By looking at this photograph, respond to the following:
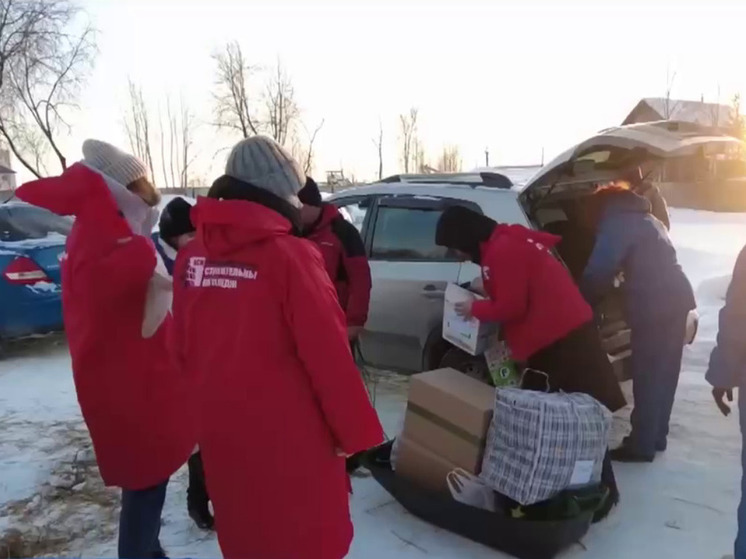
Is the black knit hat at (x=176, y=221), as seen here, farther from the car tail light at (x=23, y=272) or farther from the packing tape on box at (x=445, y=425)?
the car tail light at (x=23, y=272)

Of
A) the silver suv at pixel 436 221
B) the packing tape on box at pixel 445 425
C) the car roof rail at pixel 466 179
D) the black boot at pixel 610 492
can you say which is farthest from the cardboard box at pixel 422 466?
the car roof rail at pixel 466 179

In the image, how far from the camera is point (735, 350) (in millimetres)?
3014

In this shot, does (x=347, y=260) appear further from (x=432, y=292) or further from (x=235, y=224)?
(x=235, y=224)

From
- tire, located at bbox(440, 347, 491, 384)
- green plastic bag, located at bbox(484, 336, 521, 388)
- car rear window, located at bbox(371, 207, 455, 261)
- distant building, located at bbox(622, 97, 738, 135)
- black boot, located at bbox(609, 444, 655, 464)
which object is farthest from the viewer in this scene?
distant building, located at bbox(622, 97, 738, 135)

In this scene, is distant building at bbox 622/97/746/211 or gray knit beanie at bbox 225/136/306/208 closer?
gray knit beanie at bbox 225/136/306/208

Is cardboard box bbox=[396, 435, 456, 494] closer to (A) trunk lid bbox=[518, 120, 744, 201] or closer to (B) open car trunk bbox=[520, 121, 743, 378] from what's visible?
(B) open car trunk bbox=[520, 121, 743, 378]

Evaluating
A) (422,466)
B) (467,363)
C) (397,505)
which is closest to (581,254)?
(467,363)

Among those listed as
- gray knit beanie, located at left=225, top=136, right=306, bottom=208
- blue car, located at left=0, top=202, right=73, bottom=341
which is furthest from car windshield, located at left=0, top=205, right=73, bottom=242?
gray knit beanie, located at left=225, top=136, right=306, bottom=208

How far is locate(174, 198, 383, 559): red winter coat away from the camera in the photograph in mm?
2209

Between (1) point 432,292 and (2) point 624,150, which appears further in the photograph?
(1) point 432,292

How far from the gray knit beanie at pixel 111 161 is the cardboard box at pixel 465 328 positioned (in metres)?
1.98

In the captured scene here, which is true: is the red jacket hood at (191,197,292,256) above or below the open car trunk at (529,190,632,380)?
above

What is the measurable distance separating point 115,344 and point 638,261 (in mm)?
3072

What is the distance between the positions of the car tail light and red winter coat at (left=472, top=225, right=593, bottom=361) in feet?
17.5
